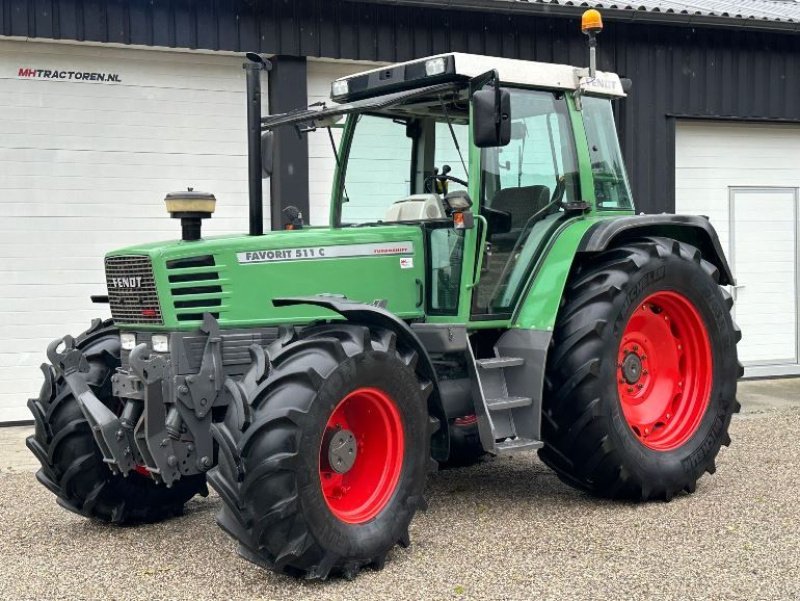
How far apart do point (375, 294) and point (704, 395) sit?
2.25 meters

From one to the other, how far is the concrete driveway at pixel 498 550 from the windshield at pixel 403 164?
1751 millimetres

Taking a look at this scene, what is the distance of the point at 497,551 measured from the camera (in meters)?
5.06

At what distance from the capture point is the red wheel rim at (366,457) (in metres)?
4.92

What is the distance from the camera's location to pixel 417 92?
19.0 ft

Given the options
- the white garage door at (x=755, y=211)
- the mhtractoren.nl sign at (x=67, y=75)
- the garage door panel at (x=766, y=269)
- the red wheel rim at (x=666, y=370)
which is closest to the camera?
the red wheel rim at (x=666, y=370)

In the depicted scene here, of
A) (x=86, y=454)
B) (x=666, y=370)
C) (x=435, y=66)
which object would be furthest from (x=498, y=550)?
(x=435, y=66)

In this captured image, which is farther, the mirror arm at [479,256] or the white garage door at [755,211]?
the white garage door at [755,211]

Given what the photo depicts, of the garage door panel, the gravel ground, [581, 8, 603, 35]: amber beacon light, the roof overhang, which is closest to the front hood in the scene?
the gravel ground

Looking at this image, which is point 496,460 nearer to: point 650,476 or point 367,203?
point 650,476

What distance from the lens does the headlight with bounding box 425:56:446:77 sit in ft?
18.6

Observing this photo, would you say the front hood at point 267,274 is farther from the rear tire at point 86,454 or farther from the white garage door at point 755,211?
the white garage door at point 755,211

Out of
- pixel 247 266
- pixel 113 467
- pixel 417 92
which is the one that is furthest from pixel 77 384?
pixel 417 92

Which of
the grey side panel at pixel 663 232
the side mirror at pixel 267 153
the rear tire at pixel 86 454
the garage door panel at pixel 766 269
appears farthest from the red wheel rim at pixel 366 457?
the garage door panel at pixel 766 269

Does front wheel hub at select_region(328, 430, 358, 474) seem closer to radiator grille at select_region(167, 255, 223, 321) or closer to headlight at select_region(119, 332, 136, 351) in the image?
radiator grille at select_region(167, 255, 223, 321)
